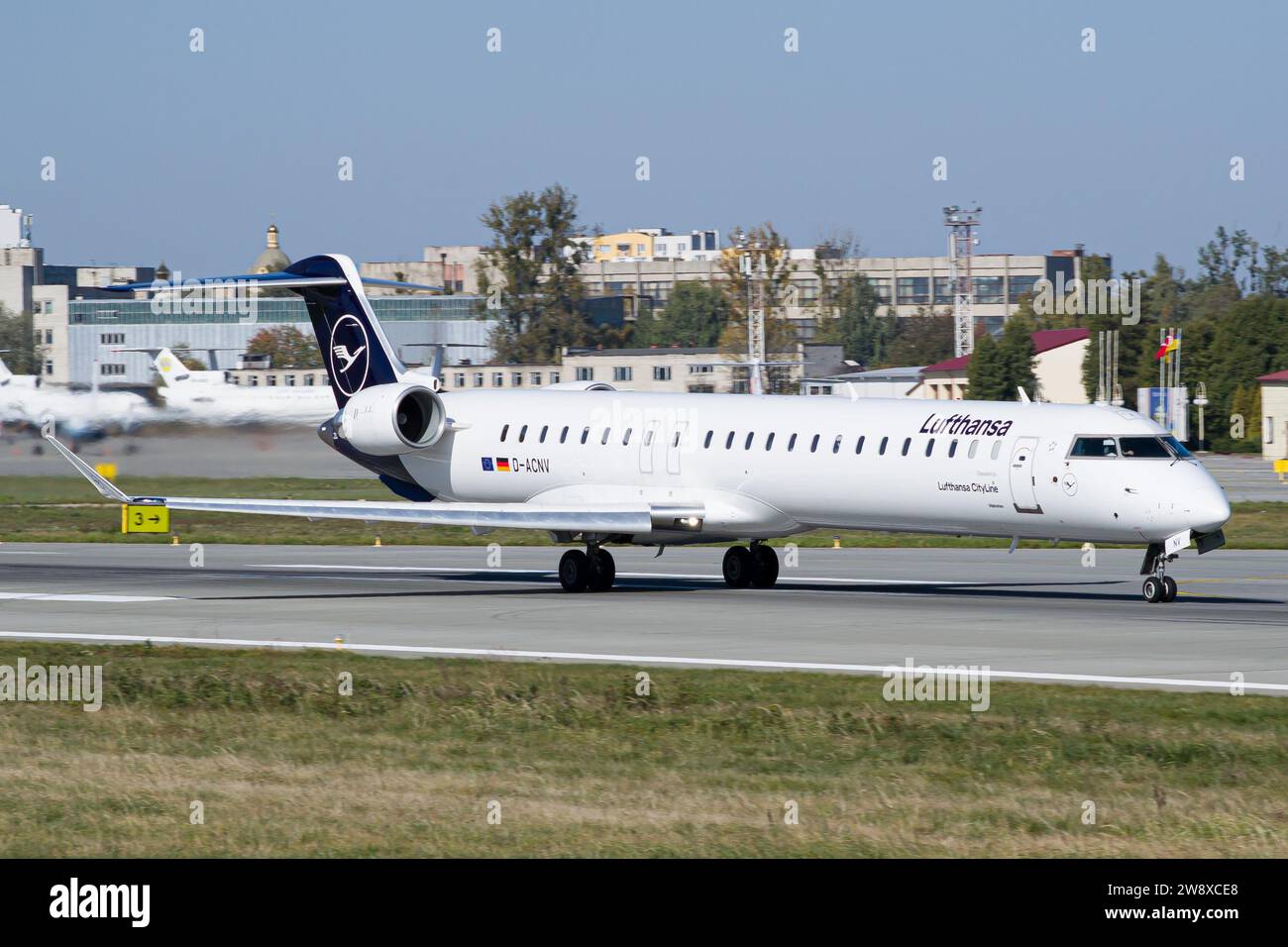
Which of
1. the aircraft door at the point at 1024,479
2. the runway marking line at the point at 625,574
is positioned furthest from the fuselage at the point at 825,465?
the runway marking line at the point at 625,574

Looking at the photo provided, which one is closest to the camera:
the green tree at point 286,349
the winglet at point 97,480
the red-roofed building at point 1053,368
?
the winglet at point 97,480

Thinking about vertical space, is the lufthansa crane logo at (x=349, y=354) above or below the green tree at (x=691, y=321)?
below

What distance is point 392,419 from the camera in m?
30.3

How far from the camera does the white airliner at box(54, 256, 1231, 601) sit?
2447cm

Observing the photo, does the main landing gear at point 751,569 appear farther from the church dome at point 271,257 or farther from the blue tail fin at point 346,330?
the church dome at point 271,257

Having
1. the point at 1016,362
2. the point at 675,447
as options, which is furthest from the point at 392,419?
the point at 1016,362

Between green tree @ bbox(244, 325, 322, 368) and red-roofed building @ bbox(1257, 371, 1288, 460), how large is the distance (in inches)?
2157

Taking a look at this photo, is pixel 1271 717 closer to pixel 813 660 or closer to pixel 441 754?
pixel 813 660

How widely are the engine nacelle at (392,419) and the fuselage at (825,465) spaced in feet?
1.14

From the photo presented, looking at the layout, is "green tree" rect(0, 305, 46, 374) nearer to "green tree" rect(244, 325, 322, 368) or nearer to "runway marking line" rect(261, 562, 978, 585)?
"green tree" rect(244, 325, 322, 368)

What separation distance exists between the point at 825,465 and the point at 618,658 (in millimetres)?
7828

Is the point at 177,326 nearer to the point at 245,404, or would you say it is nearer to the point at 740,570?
the point at 245,404

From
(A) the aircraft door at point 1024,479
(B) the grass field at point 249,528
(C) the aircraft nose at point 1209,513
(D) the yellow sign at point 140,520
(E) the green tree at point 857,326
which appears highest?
(E) the green tree at point 857,326

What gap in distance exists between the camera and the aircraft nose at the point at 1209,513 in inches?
926
